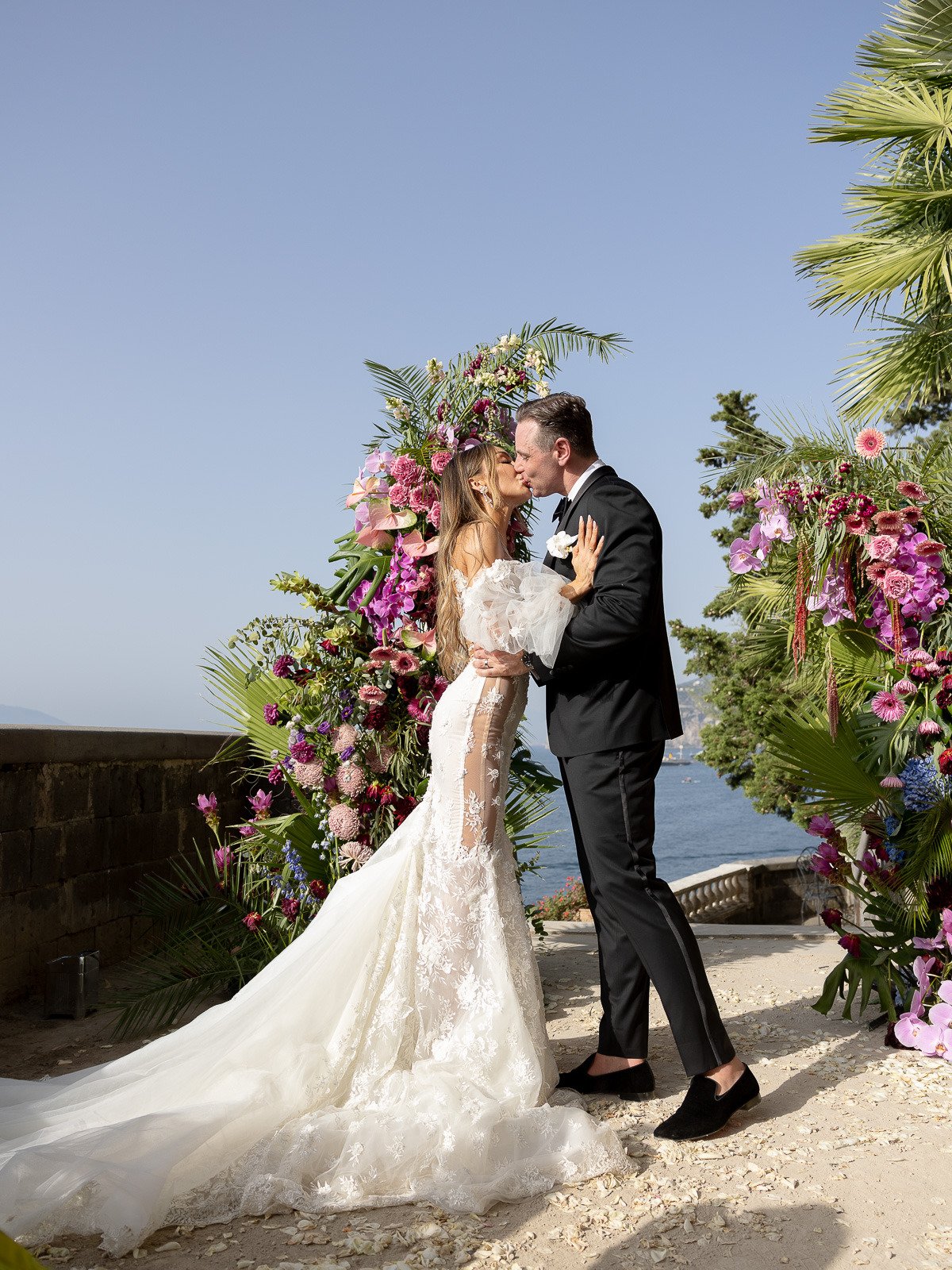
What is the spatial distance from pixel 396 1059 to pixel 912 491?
2.71m

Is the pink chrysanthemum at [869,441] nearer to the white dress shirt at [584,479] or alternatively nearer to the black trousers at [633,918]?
the white dress shirt at [584,479]

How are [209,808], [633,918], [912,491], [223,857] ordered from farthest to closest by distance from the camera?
[209,808] → [223,857] → [912,491] → [633,918]

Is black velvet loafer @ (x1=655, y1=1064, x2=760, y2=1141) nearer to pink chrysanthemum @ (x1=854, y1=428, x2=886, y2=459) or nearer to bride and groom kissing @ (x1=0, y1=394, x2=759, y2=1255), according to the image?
bride and groom kissing @ (x1=0, y1=394, x2=759, y2=1255)

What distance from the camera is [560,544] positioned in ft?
11.3

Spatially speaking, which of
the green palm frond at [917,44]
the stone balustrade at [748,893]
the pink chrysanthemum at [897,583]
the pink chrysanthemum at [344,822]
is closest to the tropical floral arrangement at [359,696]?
the pink chrysanthemum at [344,822]

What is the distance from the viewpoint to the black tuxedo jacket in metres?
3.21

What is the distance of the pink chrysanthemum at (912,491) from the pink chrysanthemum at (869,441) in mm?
159

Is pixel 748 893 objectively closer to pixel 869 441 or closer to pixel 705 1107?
pixel 869 441

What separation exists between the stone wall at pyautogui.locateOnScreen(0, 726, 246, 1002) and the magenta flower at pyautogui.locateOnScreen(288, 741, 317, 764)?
135 cm

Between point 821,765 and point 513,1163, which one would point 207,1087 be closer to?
point 513,1163

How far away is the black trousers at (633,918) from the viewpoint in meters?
3.12

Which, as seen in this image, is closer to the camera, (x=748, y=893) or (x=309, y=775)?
(x=309, y=775)

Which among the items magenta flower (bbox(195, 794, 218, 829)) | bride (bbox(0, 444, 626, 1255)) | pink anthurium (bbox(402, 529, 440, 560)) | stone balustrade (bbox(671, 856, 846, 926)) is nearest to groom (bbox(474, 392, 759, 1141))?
bride (bbox(0, 444, 626, 1255))

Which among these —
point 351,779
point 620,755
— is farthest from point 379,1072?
point 351,779
